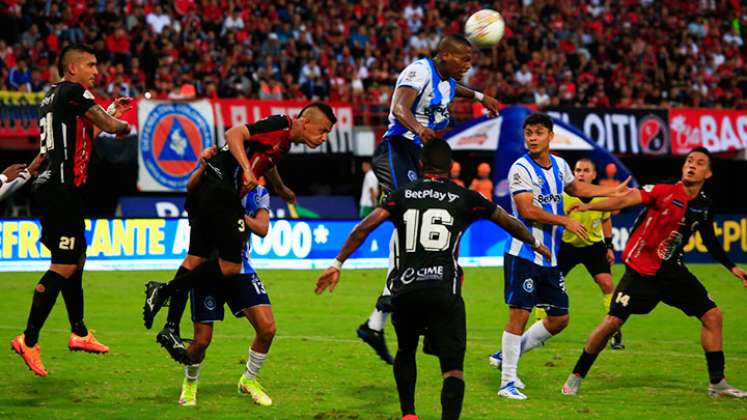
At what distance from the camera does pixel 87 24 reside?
89.0ft

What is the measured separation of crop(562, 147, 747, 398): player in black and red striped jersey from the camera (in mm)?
10180

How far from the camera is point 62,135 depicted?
989 cm

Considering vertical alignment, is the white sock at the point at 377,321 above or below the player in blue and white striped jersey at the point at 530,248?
below

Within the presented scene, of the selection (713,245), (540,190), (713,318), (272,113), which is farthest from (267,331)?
(272,113)

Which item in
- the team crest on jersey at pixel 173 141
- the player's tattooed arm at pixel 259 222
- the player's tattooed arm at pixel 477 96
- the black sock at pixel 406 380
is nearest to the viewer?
the black sock at pixel 406 380

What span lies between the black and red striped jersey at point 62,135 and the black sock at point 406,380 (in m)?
3.58

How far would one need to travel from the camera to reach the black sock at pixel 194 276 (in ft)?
30.1

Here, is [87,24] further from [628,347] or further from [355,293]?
[628,347]

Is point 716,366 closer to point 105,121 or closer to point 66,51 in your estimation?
point 105,121

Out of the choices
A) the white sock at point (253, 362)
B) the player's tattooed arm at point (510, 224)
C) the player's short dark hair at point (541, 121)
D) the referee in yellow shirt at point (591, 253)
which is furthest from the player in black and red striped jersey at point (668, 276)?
the referee in yellow shirt at point (591, 253)

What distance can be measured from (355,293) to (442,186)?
11.2 m

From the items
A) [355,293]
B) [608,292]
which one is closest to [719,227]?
[355,293]

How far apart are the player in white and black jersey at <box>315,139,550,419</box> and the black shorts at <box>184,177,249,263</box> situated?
1360 mm

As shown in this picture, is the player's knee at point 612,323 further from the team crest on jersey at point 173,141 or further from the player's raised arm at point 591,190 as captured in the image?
the team crest on jersey at point 173,141
